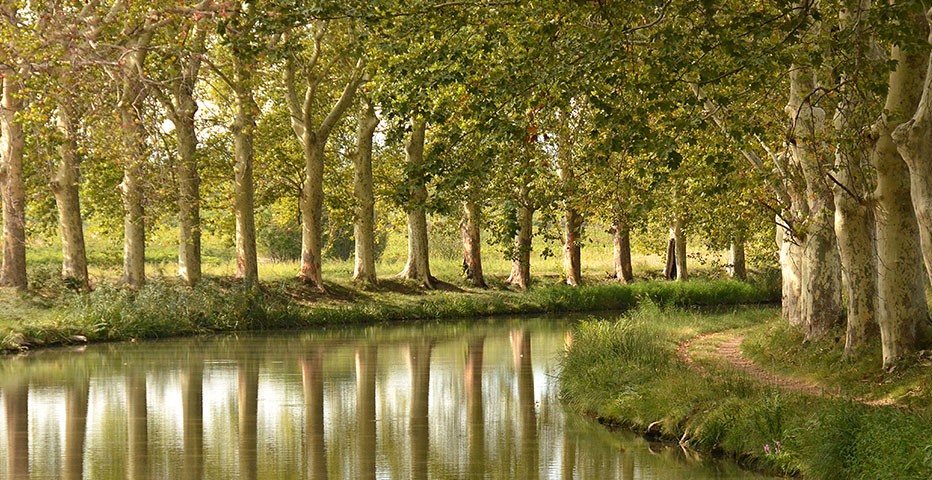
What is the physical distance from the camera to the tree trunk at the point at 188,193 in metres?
37.5

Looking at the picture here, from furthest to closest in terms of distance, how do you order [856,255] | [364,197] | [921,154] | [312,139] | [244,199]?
[364,197] < [312,139] < [244,199] < [856,255] < [921,154]

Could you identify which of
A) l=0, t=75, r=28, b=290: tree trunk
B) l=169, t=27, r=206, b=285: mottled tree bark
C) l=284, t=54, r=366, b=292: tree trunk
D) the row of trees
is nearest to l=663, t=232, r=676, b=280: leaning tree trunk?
the row of trees

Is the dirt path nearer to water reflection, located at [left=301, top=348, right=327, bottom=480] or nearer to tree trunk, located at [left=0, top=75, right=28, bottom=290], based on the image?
water reflection, located at [left=301, top=348, right=327, bottom=480]

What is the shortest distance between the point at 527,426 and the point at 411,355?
39.3 feet

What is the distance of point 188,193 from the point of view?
3850cm

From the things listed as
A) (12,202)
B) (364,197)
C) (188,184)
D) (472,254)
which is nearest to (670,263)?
(472,254)

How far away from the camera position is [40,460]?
1563cm

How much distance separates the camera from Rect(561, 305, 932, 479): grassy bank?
11.9m

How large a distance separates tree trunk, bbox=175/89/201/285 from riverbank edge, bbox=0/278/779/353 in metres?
1.10

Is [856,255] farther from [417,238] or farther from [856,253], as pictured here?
[417,238]

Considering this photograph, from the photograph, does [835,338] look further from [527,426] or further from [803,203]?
[527,426]

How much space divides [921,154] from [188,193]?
91.4 ft

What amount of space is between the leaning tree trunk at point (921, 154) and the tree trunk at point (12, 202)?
2659cm

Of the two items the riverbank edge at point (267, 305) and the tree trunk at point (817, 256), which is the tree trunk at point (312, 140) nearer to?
the riverbank edge at point (267, 305)
